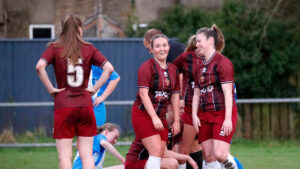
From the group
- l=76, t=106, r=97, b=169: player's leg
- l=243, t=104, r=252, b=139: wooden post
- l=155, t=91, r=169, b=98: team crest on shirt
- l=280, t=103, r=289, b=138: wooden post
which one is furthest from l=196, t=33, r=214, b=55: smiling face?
l=280, t=103, r=289, b=138: wooden post

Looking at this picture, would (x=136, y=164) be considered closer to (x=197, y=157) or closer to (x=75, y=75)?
(x=197, y=157)

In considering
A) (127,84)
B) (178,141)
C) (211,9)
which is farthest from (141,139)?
(211,9)

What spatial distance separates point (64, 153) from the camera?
593 cm

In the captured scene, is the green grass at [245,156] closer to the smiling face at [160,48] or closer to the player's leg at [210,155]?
the player's leg at [210,155]

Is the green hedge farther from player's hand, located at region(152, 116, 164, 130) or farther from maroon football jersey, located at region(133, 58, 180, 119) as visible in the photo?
player's hand, located at region(152, 116, 164, 130)

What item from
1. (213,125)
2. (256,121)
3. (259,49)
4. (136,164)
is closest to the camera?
(213,125)

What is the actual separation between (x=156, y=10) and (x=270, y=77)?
17.3 feet

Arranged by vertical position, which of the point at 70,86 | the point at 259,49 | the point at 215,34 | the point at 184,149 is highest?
the point at 259,49

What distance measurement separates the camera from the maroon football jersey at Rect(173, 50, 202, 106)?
6871 millimetres

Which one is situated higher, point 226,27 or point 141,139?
point 226,27

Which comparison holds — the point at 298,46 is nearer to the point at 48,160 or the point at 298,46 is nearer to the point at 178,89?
the point at 48,160

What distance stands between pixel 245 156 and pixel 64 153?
5.48 m

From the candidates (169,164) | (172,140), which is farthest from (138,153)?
(172,140)

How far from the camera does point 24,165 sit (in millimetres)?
9742
